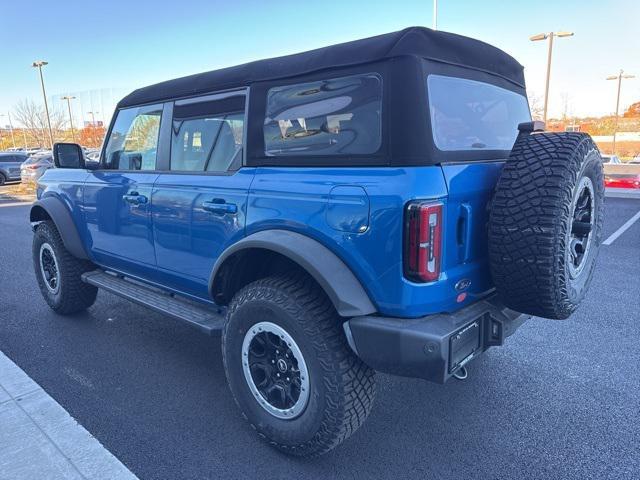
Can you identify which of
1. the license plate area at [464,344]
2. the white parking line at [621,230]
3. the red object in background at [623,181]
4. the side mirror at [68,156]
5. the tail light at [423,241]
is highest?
the side mirror at [68,156]

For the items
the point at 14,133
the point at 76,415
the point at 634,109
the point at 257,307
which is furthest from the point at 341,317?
the point at 14,133

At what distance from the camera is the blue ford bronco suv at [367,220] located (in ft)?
6.89

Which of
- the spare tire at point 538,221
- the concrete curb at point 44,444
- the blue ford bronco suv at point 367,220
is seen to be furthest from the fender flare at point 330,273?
the concrete curb at point 44,444

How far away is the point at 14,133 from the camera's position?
80875mm

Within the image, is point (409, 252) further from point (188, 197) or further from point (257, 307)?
point (188, 197)

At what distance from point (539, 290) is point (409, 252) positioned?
65cm

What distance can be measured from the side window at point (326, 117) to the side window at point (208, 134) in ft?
1.04

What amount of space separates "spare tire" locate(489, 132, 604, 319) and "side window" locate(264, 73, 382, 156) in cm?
68

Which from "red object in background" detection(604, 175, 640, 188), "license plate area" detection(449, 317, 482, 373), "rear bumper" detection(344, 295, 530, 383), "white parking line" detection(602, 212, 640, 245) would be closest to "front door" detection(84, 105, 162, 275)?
"rear bumper" detection(344, 295, 530, 383)

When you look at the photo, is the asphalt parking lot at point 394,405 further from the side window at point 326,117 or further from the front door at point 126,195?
the side window at point 326,117

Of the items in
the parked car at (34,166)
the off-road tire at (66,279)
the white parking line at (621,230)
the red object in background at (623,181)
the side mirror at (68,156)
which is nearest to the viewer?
the side mirror at (68,156)

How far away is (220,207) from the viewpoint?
2793 mm

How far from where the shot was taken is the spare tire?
209cm

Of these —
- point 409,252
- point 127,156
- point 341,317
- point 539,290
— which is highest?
point 127,156
